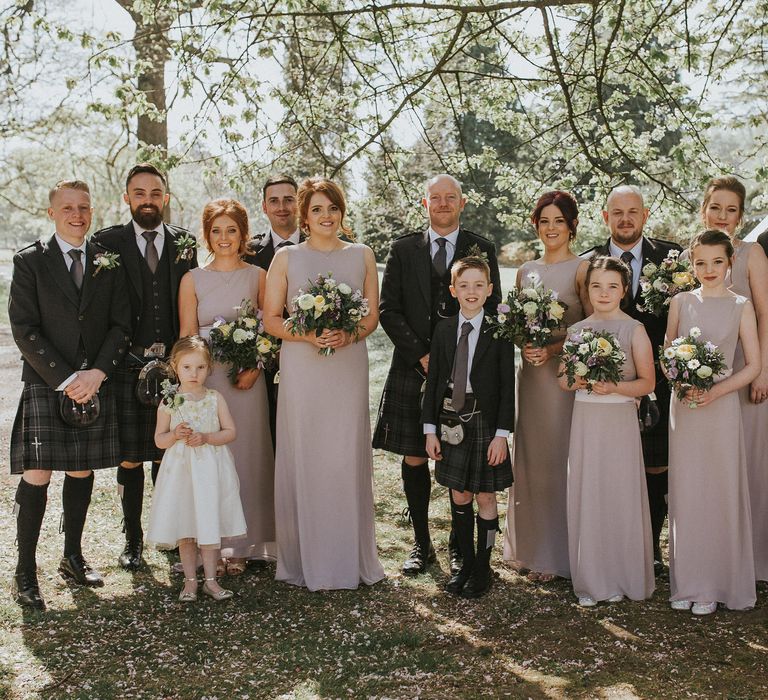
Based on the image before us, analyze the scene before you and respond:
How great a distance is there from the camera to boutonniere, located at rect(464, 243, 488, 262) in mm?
5586

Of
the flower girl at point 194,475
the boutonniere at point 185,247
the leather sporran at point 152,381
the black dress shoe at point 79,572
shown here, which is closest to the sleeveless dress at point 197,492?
the flower girl at point 194,475

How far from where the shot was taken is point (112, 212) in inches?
1481

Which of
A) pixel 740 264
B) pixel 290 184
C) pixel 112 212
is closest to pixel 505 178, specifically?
pixel 290 184

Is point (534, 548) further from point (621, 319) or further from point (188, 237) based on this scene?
point (188, 237)

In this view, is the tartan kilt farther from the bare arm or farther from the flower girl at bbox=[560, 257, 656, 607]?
the bare arm

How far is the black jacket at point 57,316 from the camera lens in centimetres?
535

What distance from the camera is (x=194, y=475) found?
531 centimetres

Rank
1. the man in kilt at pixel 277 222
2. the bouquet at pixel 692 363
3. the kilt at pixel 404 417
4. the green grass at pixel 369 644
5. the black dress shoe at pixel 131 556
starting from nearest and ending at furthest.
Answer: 1. the green grass at pixel 369 644
2. the bouquet at pixel 692 363
3. the kilt at pixel 404 417
4. the black dress shoe at pixel 131 556
5. the man in kilt at pixel 277 222

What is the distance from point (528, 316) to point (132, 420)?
9.34 ft

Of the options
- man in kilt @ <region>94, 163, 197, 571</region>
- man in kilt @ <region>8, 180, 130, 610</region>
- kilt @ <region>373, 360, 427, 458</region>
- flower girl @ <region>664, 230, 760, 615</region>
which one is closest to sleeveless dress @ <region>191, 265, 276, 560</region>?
man in kilt @ <region>94, 163, 197, 571</region>

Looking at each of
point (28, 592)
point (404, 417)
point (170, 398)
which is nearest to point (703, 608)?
point (404, 417)

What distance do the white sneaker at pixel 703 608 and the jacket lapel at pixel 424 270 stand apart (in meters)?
2.57

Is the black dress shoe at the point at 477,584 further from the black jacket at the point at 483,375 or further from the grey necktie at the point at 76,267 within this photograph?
the grey necktie at the point at 76,267

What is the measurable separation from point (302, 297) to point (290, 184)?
179 cm
